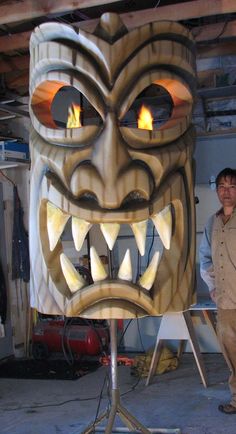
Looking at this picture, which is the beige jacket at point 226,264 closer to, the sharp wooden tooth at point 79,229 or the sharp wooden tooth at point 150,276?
the sharp wooden tooth at point 150,276

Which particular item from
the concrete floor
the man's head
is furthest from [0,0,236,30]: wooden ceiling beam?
the concrete floor

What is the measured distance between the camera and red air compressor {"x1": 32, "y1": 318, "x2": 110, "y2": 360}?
14.3ft

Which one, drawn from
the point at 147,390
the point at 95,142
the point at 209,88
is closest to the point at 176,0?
the point at 209,88

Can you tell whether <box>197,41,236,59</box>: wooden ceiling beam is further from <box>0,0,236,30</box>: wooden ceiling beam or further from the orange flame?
the orange flame

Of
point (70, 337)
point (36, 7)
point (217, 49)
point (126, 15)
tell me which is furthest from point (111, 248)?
point (70, 337)

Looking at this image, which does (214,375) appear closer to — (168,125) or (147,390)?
(147,390)

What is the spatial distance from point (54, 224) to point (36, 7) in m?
1.55

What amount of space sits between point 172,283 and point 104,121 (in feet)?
1.86

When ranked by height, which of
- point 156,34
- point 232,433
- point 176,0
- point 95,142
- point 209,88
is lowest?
point 232,433

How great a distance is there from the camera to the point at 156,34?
5.58 ft

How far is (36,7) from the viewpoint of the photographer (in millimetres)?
2777

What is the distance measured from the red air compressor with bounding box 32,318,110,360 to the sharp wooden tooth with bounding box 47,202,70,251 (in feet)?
9.04

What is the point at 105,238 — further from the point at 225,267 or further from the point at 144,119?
the point at 225,267

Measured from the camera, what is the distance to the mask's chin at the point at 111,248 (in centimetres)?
163
